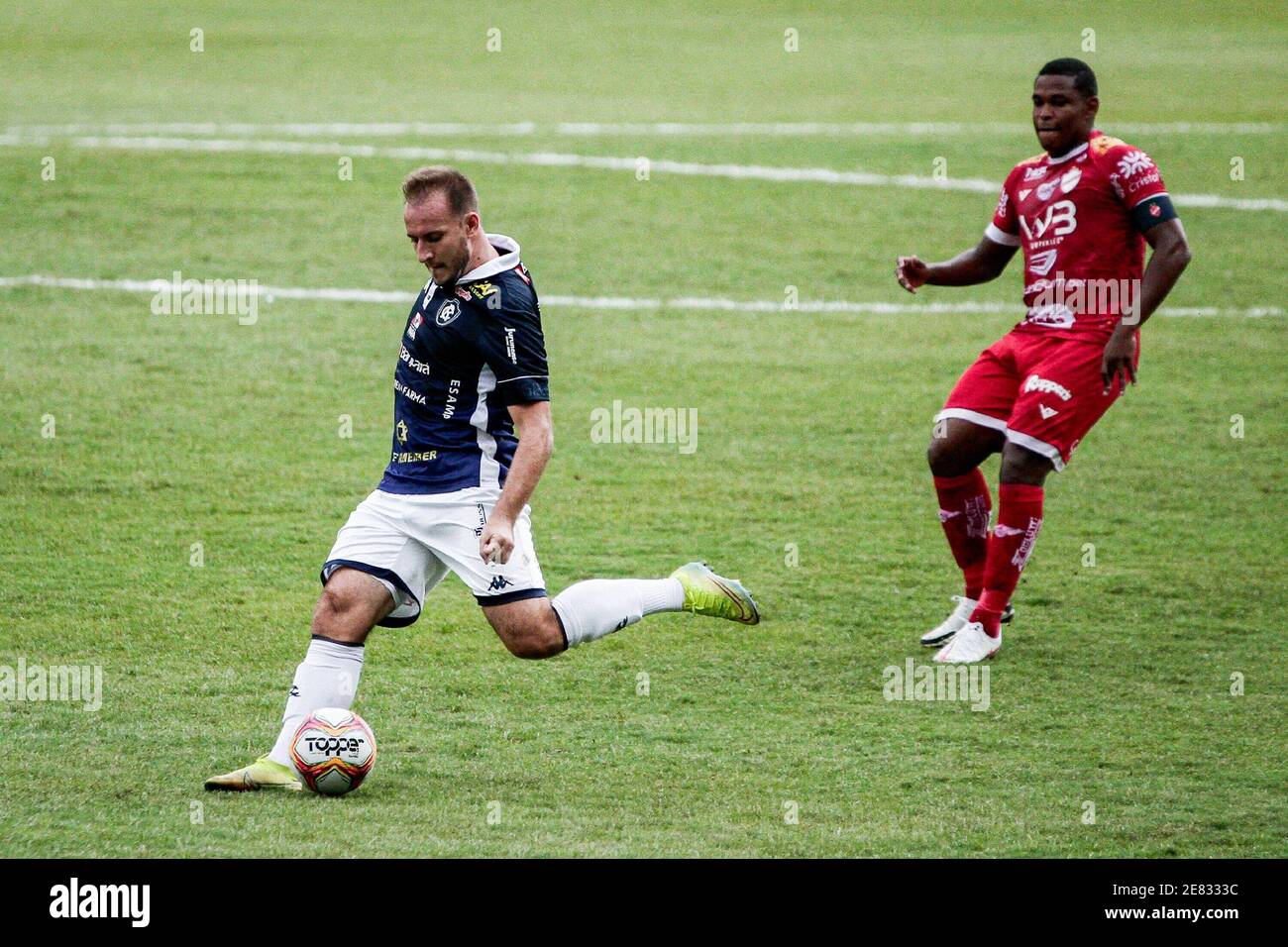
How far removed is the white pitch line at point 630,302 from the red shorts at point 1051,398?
326 inches

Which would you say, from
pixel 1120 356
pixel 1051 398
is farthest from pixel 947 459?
pixel 1120 356

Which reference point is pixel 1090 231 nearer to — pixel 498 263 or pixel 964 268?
pixel 964 268

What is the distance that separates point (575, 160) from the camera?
2286 cm

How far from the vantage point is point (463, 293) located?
7367mm

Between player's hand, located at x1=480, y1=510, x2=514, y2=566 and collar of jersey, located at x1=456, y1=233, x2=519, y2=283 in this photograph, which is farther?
collar of jersey, located at x1=456, y1=233, x2=519, y2=283

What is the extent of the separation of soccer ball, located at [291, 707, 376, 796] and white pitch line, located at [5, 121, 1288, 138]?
1817cm

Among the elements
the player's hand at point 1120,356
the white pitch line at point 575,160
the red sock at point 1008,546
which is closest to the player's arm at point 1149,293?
the player's hand at point 1120,356

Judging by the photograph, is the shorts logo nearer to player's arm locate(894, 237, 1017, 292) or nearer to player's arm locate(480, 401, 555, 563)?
player's arm locate(894, 237, 1017, 292)

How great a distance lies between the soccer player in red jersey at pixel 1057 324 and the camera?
8.99 metres

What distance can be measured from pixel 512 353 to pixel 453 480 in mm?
611

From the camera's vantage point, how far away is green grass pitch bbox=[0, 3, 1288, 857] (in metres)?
7.25

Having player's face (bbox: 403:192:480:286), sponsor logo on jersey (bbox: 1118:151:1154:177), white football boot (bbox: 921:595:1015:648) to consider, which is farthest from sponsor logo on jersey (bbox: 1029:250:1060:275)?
player's face (bbox: 403:192:480:286)

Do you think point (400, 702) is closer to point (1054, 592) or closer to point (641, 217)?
point (1054, 592)

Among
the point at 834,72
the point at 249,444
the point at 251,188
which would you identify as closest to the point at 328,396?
the point at 249,444
